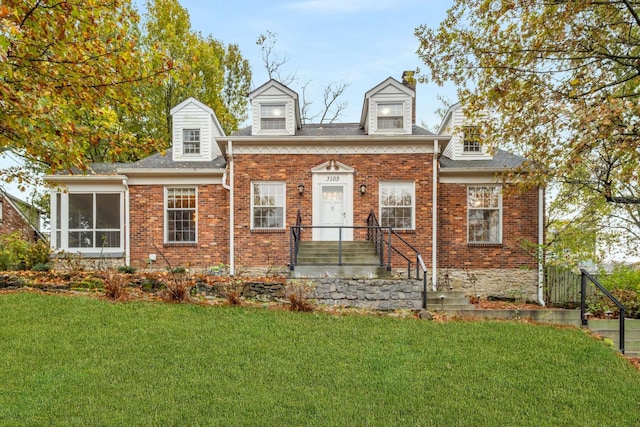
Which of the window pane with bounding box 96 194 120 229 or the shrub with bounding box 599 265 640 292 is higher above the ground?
the window pane with bounding box 96 194 120 229

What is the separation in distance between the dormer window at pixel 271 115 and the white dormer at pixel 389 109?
2.87 metres

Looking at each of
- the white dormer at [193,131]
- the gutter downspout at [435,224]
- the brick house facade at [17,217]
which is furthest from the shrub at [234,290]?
the brick house facade at [17,217]

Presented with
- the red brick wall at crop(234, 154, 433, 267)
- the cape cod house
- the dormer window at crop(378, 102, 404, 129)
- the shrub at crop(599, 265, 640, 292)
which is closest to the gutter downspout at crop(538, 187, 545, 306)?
the cape cod house

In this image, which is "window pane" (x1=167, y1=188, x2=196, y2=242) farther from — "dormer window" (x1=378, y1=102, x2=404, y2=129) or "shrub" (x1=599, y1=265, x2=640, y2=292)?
"shrub" (x1=599, y1=265, x2=640, y2=292)

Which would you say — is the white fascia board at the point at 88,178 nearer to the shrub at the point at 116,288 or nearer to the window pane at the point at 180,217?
the window pane at the point at 180,217

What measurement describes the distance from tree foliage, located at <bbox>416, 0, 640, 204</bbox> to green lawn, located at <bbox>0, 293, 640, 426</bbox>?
335 cm

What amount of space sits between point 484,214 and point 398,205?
292cm

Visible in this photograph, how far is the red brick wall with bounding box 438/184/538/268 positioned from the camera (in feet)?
39.5

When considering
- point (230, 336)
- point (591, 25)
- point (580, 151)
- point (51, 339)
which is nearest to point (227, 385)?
point (230, 336)

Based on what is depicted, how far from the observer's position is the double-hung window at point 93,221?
1287 cm

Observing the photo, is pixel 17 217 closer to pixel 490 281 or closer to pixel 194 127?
pixel 194 127

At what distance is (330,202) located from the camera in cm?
1213

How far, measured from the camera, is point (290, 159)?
1202cm

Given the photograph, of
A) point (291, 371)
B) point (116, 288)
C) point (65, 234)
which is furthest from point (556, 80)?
point (65, 234)
